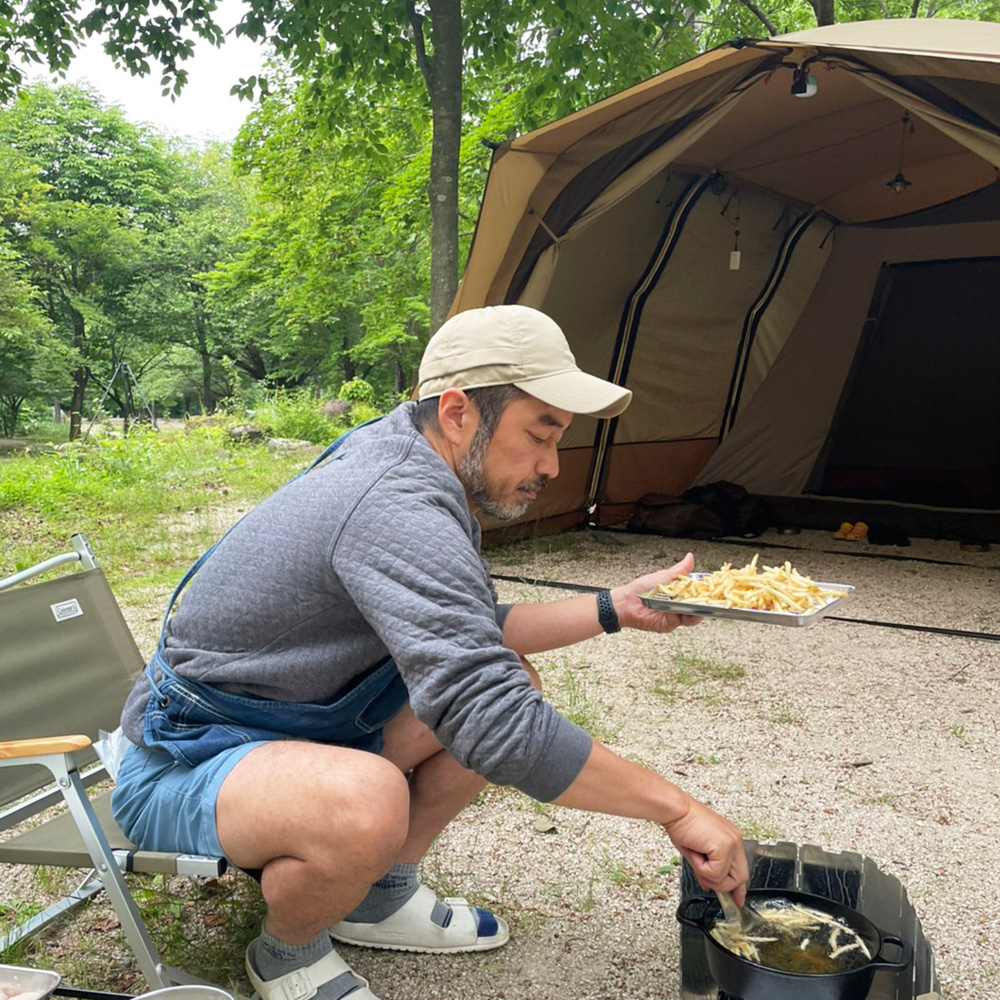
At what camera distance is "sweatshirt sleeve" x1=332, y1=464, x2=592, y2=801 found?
148cm

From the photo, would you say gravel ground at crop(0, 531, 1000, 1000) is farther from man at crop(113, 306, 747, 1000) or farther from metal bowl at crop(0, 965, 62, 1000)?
metal bowl at crop(0, 965, 62, 1000)

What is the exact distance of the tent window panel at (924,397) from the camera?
6.50 metres

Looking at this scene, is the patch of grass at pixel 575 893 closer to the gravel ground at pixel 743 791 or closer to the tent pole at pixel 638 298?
the gravel ground at pixel 743 791

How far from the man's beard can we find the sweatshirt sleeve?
0.23 meters

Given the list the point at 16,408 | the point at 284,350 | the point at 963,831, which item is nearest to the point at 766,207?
the point at 963,831

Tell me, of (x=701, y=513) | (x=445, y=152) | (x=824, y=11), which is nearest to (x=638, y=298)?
(x=701, y=513)

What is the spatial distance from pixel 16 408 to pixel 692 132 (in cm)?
2544

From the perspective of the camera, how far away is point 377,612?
4.98ft

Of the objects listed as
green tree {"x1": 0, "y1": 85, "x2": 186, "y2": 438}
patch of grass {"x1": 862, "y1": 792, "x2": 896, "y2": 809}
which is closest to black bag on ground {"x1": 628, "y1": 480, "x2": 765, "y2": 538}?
patch of grass {"x1": 862, "y1": 792, "x2": 896, "y2": 809}

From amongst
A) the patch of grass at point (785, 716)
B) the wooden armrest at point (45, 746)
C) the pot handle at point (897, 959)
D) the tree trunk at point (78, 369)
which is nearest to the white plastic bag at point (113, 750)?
the wooden armrest at point (45, 746)

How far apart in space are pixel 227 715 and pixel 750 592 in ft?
3.72

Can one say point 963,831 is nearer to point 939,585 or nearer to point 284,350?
point 939,585

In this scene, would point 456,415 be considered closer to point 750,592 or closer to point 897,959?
point 750,592

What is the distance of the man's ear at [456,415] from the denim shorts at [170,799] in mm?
628
